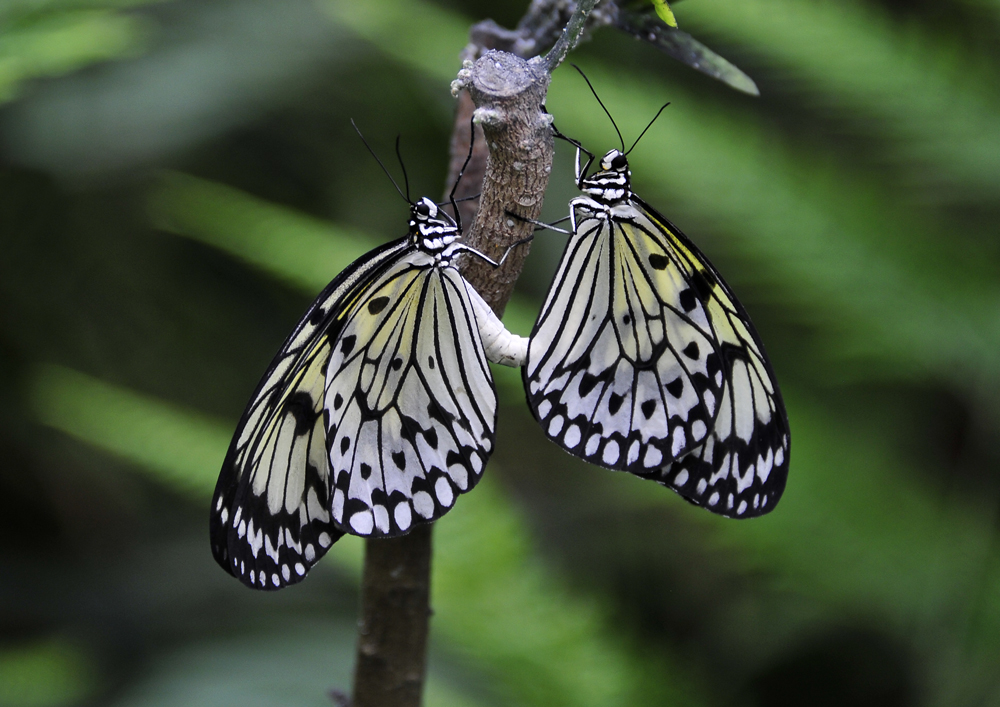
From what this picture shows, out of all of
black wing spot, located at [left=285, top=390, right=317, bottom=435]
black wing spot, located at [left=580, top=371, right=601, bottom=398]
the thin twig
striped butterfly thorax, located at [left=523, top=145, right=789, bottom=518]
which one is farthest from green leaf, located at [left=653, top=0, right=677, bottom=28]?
black wing spot, located at [left=285, top=390, right=317, bottom=435]

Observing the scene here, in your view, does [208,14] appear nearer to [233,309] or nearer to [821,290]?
[233,309]

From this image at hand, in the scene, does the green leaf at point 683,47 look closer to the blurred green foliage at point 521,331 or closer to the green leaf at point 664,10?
the green leaf at point 664,10

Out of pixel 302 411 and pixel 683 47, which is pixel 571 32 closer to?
pixel 683 47

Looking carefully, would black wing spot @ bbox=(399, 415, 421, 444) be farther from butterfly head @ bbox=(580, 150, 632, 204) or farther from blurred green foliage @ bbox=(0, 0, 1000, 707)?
blurred green foliage @ bbox=(0, 0, 1000, 707)

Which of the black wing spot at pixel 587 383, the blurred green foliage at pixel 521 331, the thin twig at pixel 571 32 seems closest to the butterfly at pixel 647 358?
the black wing spot at pixel 587 383

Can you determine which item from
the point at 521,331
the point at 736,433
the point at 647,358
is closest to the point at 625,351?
the point at 647,358
